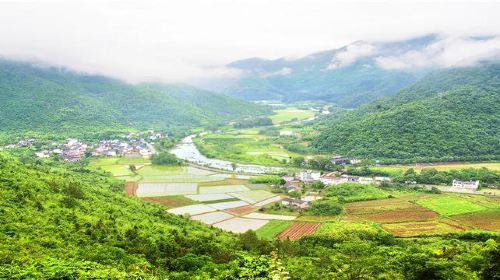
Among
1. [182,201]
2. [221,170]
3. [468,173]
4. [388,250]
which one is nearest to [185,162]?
[221,170]

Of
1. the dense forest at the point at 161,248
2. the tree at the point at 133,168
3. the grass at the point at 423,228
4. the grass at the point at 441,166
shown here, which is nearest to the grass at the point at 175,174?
the tree at the point at 133,168

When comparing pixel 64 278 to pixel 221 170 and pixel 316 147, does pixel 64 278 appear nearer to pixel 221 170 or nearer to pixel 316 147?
pixel 221 170

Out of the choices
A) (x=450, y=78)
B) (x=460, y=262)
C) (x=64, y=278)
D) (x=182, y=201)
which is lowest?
(x=182, y=201)

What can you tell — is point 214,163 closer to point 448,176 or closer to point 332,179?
point 332,179

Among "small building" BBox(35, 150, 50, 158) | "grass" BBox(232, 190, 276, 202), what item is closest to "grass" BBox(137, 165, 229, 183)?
"grass" BBox(232, 190, 276, 202)

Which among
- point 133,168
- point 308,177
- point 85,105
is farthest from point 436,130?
point 85,105
